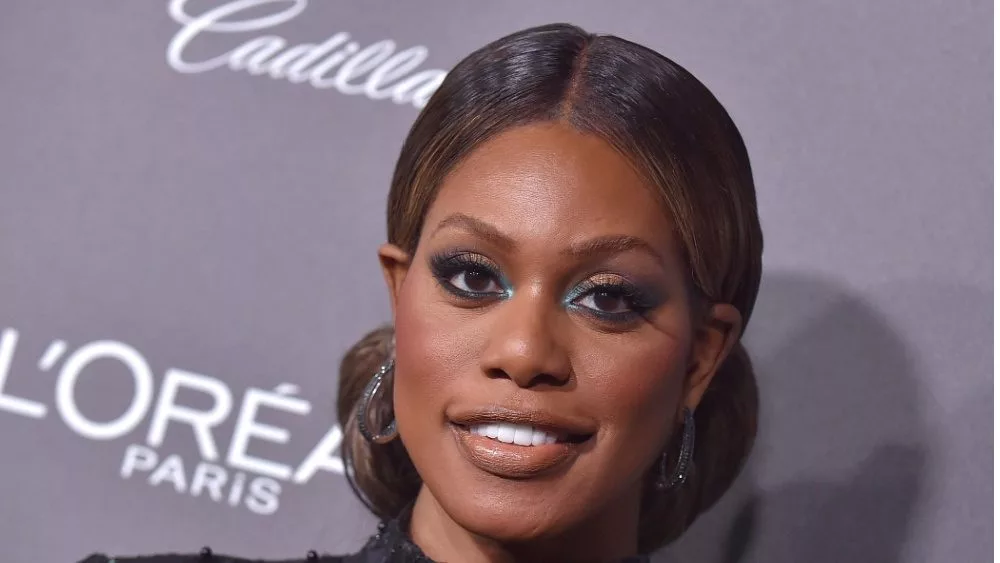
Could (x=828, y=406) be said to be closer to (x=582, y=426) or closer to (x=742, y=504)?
(x=742, y=504)

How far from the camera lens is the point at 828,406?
5.35 feet

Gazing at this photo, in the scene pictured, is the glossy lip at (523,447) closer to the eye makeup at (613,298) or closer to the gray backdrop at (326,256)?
the eye makeup at (613,298)

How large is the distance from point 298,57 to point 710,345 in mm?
802

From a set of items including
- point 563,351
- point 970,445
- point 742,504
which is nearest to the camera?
point 563,351

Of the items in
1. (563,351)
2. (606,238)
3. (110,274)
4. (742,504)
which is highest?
(110,274)

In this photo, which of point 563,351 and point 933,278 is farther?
point 933,278

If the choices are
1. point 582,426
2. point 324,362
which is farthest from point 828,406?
point 324,362

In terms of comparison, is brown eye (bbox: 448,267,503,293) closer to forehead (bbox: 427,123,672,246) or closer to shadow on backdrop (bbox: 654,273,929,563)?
forehead (bbox: 427,123,672,246)

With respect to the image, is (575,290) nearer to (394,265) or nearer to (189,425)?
(394,265)

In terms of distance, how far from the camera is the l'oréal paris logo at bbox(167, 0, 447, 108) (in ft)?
5.69

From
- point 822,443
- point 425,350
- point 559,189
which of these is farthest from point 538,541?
point 822,443

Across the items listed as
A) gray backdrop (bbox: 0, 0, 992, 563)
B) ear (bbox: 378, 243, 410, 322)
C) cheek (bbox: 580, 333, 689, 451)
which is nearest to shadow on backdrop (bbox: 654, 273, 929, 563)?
gray backdrop (bbox: 0, 0, 992, 563)

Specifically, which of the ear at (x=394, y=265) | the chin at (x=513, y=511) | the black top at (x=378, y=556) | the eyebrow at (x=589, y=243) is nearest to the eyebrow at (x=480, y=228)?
the eyebrow at (x=589, y=243)

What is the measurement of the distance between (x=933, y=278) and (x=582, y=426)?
67cm
